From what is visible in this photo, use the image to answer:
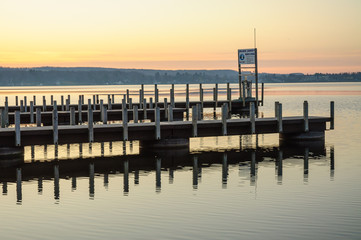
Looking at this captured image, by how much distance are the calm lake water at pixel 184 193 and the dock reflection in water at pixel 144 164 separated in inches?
1.7

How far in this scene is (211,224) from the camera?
15.1 metres

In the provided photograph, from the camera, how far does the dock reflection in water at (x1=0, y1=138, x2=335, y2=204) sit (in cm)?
2195

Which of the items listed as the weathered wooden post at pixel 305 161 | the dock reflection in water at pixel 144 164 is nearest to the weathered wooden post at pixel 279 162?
the dock reflection in water at pixel 144 164

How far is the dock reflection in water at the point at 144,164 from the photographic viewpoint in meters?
22.0

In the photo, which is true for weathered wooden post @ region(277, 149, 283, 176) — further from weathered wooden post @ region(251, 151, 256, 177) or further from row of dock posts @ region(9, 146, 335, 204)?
weathered wooden post @ region(251, 151, 256, 177)

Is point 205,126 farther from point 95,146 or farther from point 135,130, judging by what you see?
point 95,146

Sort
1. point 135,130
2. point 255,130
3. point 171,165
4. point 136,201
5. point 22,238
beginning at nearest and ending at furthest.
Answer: point 22,238, point 136,201, point 171,165, point 135,130, point 255,130

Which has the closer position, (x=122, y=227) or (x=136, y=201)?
(x=122, y=227)

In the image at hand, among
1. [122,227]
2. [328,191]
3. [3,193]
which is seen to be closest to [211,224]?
[122,227]

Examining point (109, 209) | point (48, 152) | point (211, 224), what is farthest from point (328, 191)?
point (48, 152)

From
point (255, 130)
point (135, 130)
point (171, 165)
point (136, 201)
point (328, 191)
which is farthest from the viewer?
point (255, 130)

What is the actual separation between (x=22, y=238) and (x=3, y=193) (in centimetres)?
594

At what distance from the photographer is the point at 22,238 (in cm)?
1427

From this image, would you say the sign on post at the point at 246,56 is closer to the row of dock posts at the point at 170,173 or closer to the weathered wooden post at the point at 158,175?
the row of dock posts at the point at 170,173
